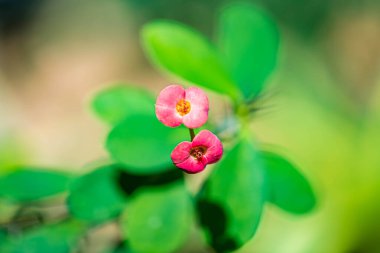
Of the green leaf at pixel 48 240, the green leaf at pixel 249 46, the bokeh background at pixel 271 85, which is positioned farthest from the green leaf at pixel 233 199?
the bokeh background at pixel 271 85

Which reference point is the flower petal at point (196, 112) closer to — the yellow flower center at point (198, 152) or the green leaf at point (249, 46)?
the yellow flower center at point (198, 152)

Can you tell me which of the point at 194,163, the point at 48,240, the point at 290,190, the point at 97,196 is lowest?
the point at 48,240

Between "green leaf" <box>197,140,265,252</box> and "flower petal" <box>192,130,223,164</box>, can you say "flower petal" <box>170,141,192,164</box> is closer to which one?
"flower petal" <box>192,130,223,164</box>

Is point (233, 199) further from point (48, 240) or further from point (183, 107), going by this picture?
point (48, 240)

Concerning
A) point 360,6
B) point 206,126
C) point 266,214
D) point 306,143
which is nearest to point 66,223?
point 206,126

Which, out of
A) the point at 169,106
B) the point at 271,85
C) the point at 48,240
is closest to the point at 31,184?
the point at 48,240

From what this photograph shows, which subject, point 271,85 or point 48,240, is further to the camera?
point 271,85

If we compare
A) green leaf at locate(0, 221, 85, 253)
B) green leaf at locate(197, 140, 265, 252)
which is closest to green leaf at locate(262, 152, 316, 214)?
green leaf at locate(197, 140, 265, 252)
